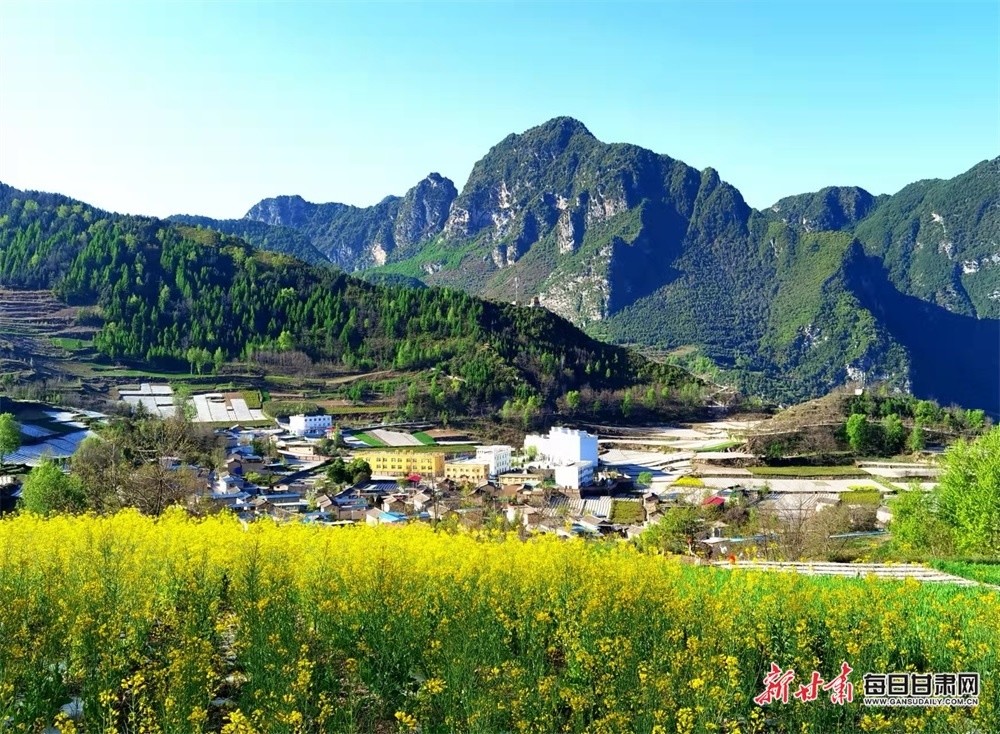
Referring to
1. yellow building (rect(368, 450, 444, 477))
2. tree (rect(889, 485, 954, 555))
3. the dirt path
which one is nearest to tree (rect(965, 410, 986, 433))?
tree (rect(889, 485, 954, 555))

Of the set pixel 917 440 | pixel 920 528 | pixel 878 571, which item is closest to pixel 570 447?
pixel 917 440

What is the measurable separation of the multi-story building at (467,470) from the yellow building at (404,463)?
61cm

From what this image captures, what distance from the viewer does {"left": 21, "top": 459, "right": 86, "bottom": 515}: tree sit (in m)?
19.7

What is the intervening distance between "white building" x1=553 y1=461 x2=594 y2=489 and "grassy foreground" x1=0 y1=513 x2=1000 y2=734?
3743 cm

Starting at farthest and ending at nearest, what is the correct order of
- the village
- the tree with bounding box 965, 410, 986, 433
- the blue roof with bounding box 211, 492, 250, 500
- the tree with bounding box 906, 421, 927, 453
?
the tree with bounding box 965, 410, 986, 433
the tree with bounding box 906, 421, 927, 453
the blue roof with bounding box 211, 492, 250, 500
the village

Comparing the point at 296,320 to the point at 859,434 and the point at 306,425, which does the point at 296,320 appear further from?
the point at 859,434

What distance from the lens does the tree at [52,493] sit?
19688 mm

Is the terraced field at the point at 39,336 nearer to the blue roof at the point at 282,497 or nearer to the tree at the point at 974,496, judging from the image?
the blue roof at the point at 282,497

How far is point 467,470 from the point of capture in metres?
49.3

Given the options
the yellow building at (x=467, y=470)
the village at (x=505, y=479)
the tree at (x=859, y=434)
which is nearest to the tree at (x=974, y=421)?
the tree at (x=859, y=434)

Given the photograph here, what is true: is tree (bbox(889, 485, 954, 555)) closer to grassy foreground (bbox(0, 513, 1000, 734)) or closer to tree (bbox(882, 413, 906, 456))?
grassy foreground (bbox(0, 513, 1000, 734))

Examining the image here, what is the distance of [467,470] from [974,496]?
35.0 metres

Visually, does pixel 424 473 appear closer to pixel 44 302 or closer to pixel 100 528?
pixel 100 528

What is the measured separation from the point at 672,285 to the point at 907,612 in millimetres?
196535
